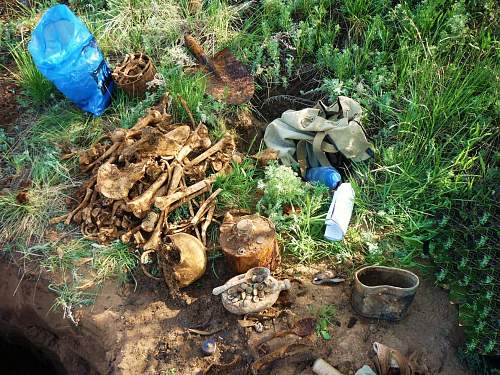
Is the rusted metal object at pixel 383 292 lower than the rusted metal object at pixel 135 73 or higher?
lower

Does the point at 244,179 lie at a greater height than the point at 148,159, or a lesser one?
lesser

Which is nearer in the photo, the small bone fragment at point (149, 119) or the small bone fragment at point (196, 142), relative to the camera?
the small bone fragment at point (196, 142)

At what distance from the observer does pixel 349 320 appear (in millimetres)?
3045

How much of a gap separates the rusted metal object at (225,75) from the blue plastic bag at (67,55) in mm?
882

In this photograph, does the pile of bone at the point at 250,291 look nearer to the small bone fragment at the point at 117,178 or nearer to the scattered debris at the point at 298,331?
the scattered debris at the point at 298,331

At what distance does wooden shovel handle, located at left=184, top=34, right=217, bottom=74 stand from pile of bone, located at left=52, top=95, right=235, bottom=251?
2.77 ft

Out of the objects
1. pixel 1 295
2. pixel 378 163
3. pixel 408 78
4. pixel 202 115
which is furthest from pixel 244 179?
pixel 1 295

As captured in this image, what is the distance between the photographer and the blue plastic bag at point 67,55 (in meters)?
3.87

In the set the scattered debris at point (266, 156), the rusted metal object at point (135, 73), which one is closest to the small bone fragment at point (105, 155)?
the rusted metal object at point (135, 73)

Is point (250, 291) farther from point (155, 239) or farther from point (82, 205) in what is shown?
point (82, 205)

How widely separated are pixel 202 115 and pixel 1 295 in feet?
6.78

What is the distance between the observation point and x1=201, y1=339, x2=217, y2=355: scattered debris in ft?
9.70

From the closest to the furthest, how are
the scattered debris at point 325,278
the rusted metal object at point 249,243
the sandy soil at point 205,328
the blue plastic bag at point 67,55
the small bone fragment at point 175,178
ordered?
the sandy soil at point 205,328 → the rusted metal object at point 249,243 → the scattered debris at point 325,278 → the small bone fragment at point 175,178 → the blue plastic bag at point 67,55

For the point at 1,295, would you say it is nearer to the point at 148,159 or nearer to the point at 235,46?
the point at 148,159
